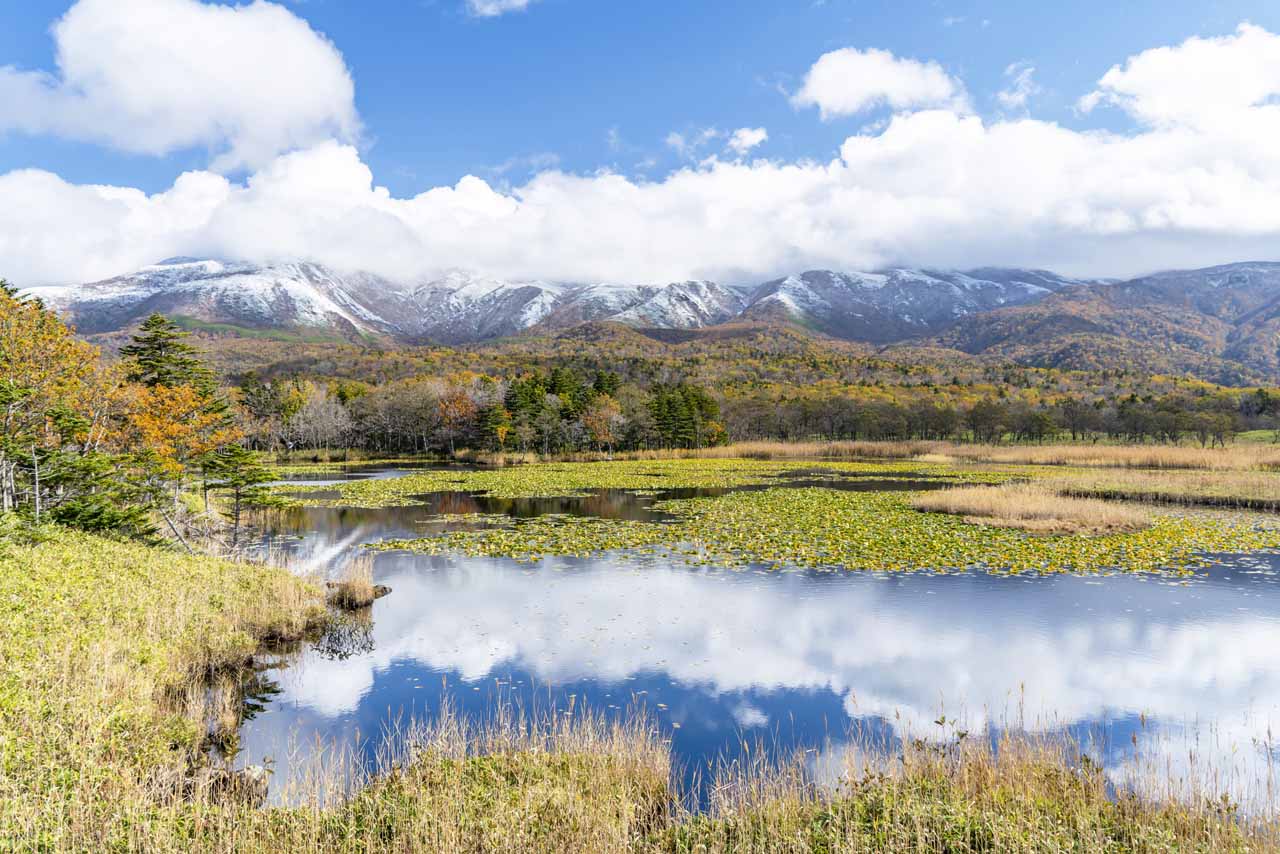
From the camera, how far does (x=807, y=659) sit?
58.8 ft

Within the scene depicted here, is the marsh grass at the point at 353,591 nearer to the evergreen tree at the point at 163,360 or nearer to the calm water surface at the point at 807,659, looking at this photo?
the calm water surface at the point at 807,659

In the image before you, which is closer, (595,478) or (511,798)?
(511,798)

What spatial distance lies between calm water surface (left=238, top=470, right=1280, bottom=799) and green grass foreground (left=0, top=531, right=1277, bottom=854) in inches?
56.7

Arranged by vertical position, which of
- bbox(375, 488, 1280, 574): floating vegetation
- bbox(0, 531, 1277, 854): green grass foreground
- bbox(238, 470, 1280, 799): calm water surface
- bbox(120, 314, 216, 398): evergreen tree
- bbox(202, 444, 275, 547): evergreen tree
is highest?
bbox(120, 314, 216, 398): evergreen tree

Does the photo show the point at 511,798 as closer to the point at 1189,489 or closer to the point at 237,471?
the point at 237,471

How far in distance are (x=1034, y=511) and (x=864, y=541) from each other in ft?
43.1

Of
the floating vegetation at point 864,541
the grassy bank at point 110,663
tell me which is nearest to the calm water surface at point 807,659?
the grassy bank at point 110,663

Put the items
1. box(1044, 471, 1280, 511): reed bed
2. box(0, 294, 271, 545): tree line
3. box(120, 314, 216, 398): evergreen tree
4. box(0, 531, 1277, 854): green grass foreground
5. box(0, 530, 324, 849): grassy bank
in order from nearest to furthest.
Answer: box(0, 531, 1277, 854): green grass foreground
box(0, 530, 324, 849): grassy bank
box(0, 294, 271, 545): tree line
box(120, 314, 216, 398): evergreen tree
box(1044, 471, 1280, 511): reed bed

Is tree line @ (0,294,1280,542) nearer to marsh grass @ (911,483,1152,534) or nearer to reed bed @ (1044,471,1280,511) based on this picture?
marsh grass @ (911,483,1152,534)

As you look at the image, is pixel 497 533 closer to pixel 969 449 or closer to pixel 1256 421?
pixel 969 449

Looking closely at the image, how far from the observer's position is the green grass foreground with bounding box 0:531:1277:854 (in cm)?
779

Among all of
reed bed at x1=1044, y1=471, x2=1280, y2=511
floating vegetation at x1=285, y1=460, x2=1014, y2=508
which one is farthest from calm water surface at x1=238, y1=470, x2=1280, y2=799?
floating vegetation at x1=285, y1=460, x2=1014, y2=508

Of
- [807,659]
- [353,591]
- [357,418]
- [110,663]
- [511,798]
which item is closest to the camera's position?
[511,798]

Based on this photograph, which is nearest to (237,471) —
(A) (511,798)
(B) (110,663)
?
(B) (110,663)
